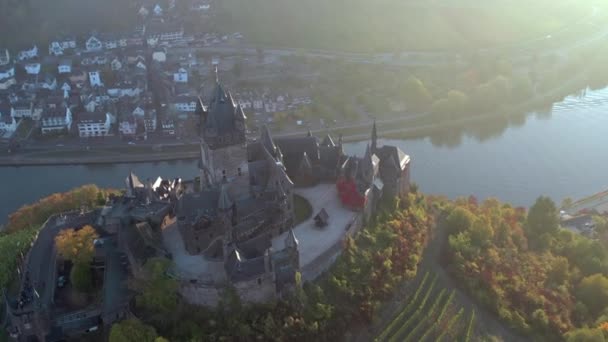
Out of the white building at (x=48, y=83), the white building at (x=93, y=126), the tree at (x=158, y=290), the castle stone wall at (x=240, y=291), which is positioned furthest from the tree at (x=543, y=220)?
the white building at (x=48, y=83)

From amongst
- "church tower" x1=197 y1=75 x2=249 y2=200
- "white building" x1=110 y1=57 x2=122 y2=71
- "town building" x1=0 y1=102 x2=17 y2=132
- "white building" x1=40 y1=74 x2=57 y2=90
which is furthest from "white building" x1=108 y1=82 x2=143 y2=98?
"church tower" x1=197 y1=75 x2=249 y2=200

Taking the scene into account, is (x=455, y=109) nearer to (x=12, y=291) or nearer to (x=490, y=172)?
(x=490, y=172)

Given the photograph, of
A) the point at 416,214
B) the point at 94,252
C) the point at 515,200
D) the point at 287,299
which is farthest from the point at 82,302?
the point at 515,200

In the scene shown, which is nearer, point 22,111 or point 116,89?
point 22,111

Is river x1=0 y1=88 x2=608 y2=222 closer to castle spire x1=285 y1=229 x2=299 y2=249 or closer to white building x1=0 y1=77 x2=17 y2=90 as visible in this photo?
white building x1=0 y1=77 x2=17 y2=90

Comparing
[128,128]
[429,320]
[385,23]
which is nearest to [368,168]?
[429,320]

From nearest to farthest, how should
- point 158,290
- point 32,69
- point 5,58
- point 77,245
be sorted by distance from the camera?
1. point 158,290
2. point 77,245
3. point 32,69
4. point 5,58

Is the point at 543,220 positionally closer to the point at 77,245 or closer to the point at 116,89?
the point at 77,245

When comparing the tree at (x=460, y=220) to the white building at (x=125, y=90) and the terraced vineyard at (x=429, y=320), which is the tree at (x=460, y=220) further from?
the white building at (x=125, y=90)
